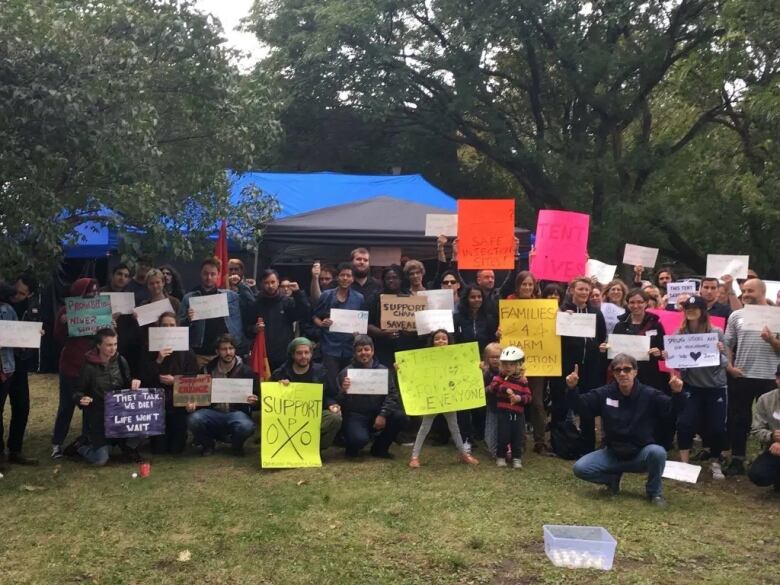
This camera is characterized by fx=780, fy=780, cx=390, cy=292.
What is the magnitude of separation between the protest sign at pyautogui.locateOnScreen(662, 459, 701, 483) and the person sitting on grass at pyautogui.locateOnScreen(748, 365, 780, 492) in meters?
0.43

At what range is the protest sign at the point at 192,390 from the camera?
23.2 feet

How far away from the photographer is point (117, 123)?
603cm

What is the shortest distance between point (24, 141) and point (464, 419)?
4394 mm

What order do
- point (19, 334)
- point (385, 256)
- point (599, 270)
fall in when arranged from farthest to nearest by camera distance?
point (385, 256) < point (599, 270) < point (19, 334)

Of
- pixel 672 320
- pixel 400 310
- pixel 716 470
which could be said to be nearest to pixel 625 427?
pixel 716 470

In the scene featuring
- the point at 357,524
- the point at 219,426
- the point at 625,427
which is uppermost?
the point at 625,427

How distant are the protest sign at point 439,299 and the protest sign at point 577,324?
1042 millimetres

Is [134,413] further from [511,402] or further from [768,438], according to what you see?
[768,438]

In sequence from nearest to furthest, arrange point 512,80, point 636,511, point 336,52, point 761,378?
point 636,511, point 761,378, point 336,52, point 512,80

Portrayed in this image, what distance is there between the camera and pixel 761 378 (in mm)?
6598

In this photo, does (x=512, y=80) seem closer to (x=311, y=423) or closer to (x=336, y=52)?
(x=336, y=52)

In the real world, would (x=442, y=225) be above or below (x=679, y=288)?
above

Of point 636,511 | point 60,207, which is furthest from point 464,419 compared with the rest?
point 60,207

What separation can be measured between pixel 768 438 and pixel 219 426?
15.1 ft
